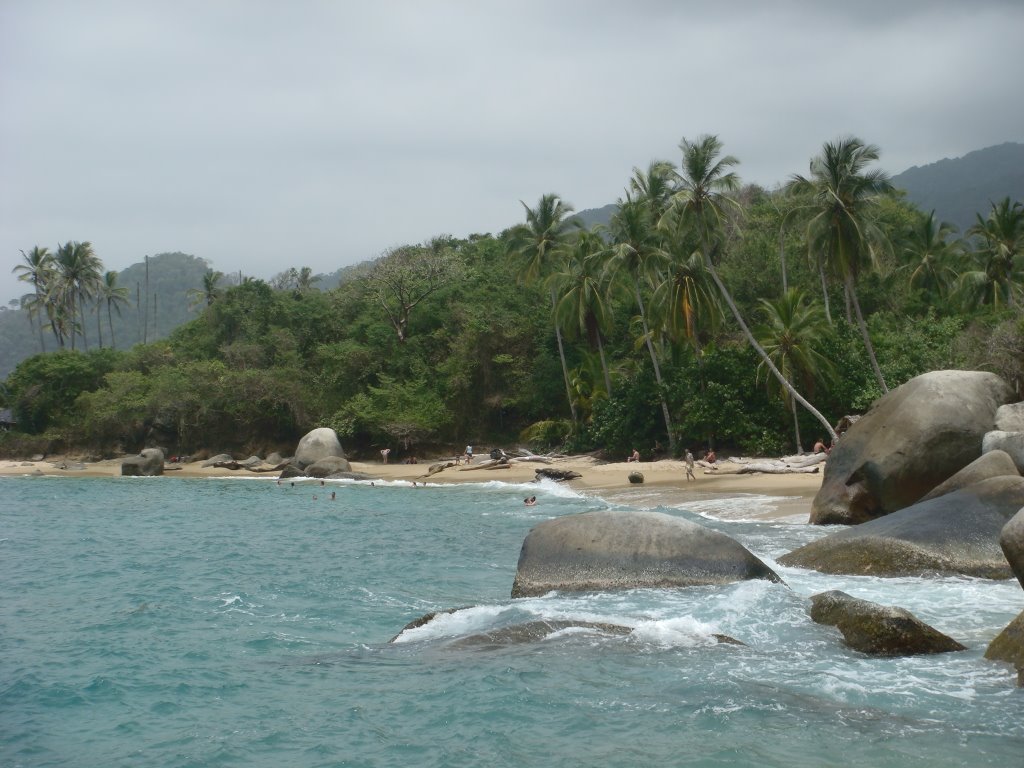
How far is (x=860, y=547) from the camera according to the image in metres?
12.5

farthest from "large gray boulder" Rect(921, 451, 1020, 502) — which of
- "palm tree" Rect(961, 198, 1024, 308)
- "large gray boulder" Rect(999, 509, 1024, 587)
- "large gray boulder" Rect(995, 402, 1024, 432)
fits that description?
"palm tree" Rect(961, 198, 1024, 308)

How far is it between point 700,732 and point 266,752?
10.9ft

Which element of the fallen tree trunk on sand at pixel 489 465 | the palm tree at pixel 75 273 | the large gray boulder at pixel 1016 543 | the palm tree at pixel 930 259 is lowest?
the fallen tree trunk on sand at pixel 489 465

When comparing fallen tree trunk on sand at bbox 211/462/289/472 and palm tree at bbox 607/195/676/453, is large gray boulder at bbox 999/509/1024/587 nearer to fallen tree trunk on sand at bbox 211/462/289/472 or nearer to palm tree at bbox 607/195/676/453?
palm tree at bbox 607/195/676/453

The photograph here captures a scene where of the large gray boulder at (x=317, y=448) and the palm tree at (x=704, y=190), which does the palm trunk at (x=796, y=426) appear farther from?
the large gray boulder at (x=317, y=448)

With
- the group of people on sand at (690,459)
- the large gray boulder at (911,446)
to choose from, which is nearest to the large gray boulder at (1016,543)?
the large gray boulder at (911,446)

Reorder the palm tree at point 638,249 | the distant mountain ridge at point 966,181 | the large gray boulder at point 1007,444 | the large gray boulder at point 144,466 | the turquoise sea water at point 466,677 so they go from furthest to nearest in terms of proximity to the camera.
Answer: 1. the distant mountain ridge at point 966,181
2. the large gray boulder at point 144,466
3. the palm tree at point 638,249
4. the large gray boulder at point 1007,444
5. the turquoise sea water at point 466,677

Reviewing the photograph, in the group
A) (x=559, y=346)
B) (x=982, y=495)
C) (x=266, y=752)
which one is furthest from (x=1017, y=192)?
(x=266, y=752)

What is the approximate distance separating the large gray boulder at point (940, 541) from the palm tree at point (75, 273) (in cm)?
7045

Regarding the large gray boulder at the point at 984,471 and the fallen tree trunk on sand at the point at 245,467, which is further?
the fallen tree trunk on sand at the point at 245,467

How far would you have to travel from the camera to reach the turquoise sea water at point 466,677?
270 inches

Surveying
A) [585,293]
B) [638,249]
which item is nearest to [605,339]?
[585,293]

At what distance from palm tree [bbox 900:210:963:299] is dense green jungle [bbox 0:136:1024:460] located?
0.41ft

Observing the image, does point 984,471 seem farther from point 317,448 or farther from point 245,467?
point 245,467
